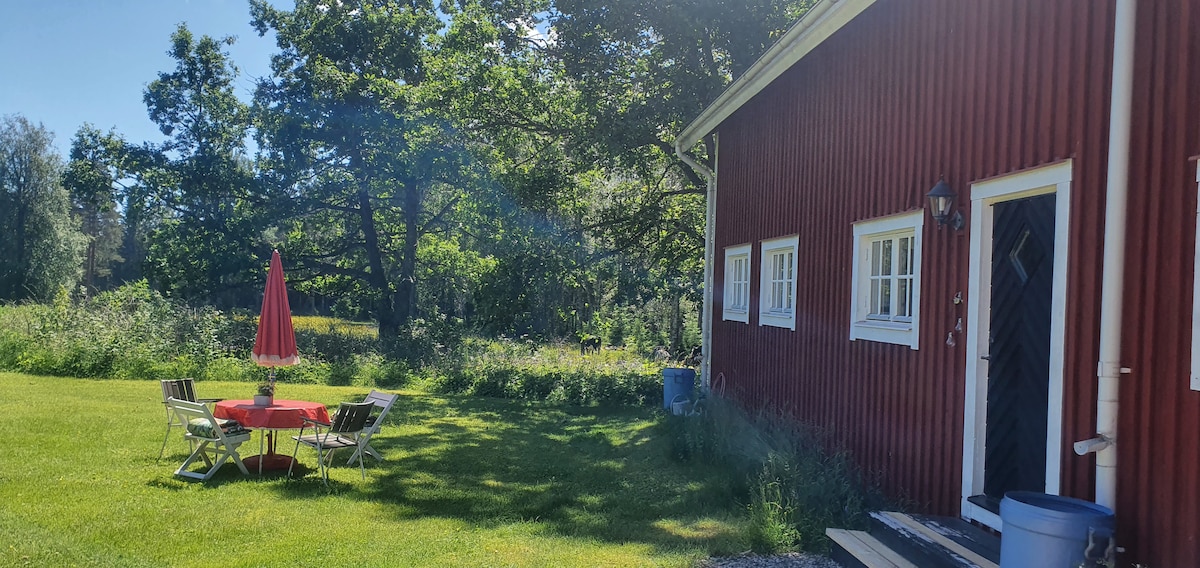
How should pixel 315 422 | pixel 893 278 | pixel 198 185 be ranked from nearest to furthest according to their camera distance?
pixel 893 278 < pixel 315 422 < pixel 198 185

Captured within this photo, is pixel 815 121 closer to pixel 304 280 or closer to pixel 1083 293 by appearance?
pixel 1083 293

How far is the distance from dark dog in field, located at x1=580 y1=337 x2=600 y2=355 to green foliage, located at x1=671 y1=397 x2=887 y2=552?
431 inches

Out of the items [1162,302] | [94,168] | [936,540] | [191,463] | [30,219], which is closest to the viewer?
[1162,302]

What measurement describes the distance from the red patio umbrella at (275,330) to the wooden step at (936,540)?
5.57m

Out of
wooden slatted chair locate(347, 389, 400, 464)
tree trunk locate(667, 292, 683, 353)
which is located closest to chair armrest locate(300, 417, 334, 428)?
wooden slatted chair locate(347, 389, 400, 464)

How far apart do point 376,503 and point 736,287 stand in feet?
19.1

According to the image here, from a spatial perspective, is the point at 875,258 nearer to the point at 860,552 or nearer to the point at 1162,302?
the point at 860,552

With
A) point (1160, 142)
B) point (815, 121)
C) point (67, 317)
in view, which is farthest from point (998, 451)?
point (67, 317)

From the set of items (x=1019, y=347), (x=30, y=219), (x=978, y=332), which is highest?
(x=30, y=219)

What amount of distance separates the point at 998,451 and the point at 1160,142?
7.95 feet

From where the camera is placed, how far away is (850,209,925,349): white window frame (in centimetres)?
568

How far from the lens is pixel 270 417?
Result: 7.34 m

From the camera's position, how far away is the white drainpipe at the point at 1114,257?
368cm

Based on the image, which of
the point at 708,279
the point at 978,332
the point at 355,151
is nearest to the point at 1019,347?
the point at 978,332
